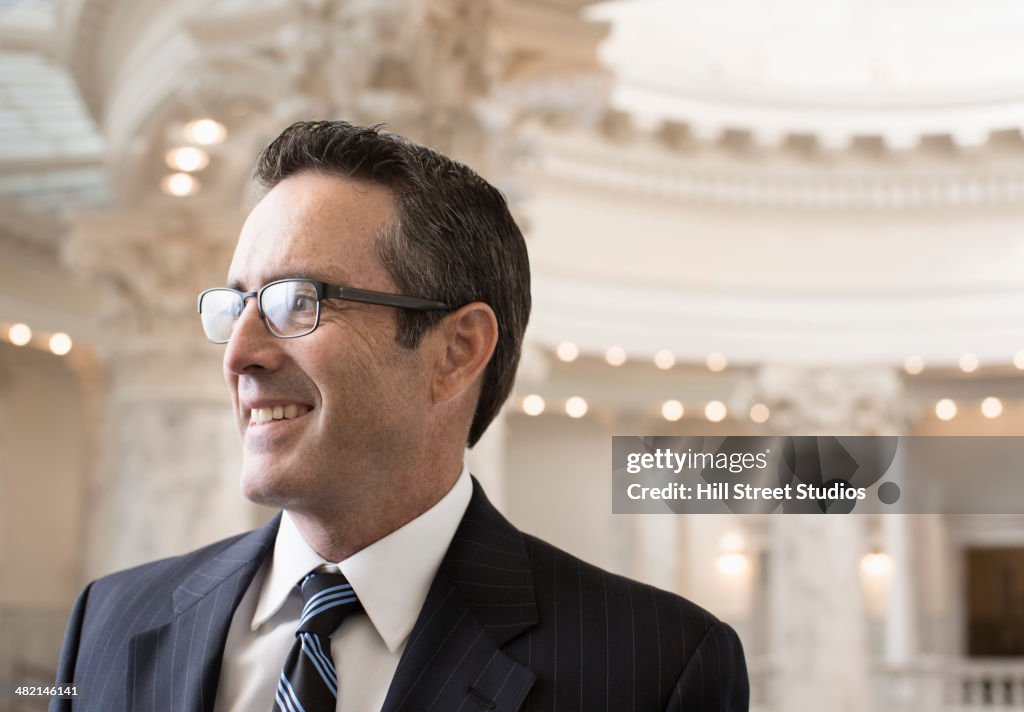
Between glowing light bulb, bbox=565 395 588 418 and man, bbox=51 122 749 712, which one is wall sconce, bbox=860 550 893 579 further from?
man, bbox=51 122 749 712

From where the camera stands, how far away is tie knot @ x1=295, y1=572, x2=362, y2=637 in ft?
6.79

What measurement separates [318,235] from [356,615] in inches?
26.1

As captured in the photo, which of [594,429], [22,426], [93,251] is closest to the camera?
[93,251]

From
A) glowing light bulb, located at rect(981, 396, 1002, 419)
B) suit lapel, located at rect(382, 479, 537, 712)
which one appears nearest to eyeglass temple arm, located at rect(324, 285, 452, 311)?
suit lapel, located at rect(382, 479, 537, 712)

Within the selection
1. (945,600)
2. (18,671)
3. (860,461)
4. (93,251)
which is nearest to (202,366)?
(93,251)

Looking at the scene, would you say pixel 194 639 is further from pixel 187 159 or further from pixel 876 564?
pixel 876 564

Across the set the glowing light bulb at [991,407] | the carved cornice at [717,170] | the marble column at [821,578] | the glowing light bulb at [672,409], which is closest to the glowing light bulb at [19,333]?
the carved cornice at [717,170]

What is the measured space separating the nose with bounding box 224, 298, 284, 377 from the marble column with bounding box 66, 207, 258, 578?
6.76 m

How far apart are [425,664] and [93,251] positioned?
7.76 meters

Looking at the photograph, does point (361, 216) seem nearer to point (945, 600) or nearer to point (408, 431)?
point (408, 431)

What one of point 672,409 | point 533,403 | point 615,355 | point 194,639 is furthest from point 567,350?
point 194,639

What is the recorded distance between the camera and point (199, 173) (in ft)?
29.9

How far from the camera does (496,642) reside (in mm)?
2129

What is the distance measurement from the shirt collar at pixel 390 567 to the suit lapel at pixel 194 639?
2.6 inches
